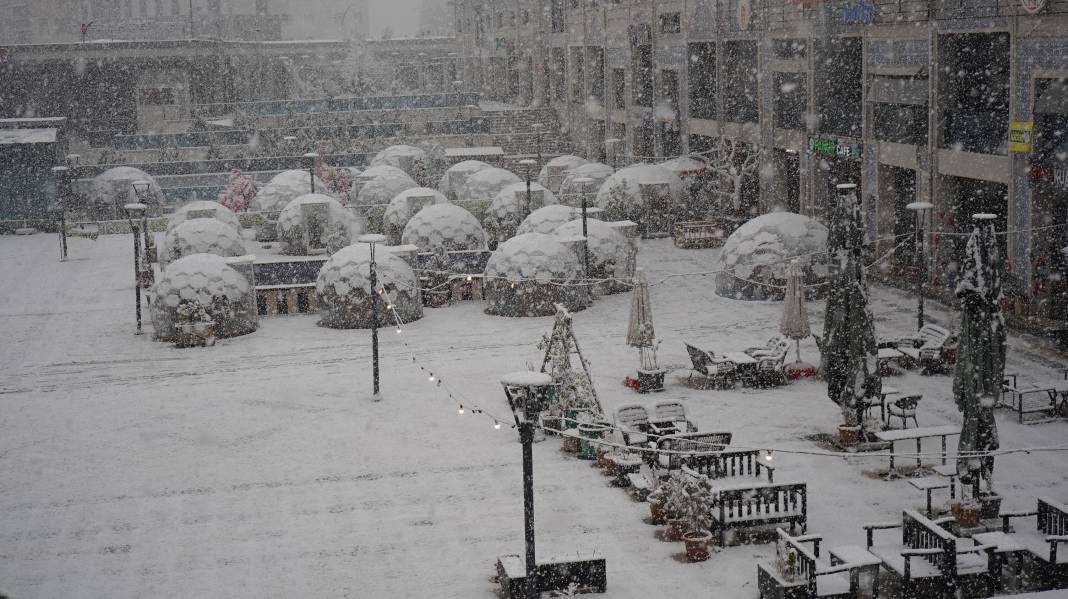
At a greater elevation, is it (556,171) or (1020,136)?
(1020,136)

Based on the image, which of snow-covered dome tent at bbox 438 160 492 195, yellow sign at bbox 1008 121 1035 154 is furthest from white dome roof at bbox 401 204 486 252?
yellow sign at bbox 1008 121 1035 154

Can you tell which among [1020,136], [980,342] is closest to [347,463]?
[980,342]

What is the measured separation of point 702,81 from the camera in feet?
178

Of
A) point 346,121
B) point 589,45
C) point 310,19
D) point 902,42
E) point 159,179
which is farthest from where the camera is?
point 310,19

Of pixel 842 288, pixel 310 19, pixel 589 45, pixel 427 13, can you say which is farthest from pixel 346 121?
pixel 427 13

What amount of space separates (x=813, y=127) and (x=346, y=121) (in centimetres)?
4211

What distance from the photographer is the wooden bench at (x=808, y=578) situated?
1445 cm

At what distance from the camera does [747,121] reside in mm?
50188

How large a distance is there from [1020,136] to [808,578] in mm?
18908

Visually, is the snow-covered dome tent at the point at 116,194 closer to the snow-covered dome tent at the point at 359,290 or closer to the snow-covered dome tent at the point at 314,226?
the snow-covered dome tent at the point at 314,226

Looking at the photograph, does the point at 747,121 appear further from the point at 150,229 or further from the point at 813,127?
the point at 150,229

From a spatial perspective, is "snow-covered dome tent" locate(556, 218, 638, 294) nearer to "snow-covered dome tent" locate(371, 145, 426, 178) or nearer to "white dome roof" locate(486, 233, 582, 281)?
"white dome roof" locate(486, 233, 582, 281)

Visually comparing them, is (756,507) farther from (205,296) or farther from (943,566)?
(205,296)

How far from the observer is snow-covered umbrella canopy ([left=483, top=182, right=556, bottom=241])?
45.2 m
